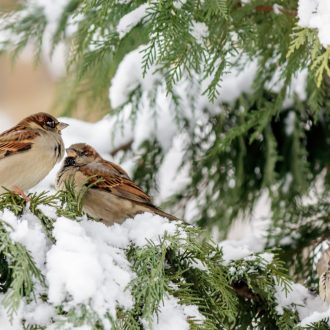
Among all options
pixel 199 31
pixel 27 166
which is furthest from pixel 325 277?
pixel 27 166

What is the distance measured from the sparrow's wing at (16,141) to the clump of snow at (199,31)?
27.9 inches

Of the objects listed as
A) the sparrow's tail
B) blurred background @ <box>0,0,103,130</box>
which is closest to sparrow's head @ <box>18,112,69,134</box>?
the sparrow's tail

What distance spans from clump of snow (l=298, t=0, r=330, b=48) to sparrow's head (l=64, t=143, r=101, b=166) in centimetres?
103

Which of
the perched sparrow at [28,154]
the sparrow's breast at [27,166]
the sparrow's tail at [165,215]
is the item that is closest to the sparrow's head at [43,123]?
the perched sparrow at [28,154]

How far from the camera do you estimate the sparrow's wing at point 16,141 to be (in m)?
2.30

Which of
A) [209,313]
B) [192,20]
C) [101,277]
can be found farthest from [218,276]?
[192,20]

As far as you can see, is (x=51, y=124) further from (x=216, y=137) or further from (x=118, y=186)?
(x=216, y=137)

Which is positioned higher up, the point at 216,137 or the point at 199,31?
the point at 199,31

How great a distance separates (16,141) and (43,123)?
0.47 feet

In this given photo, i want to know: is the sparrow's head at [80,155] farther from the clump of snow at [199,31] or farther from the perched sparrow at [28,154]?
the clump of snow at [199,31]

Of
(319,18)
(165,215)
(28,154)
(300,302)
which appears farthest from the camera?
(28,154)

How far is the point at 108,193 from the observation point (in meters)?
2.26

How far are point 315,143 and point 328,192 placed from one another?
0.19 meters

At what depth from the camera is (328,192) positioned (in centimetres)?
275
